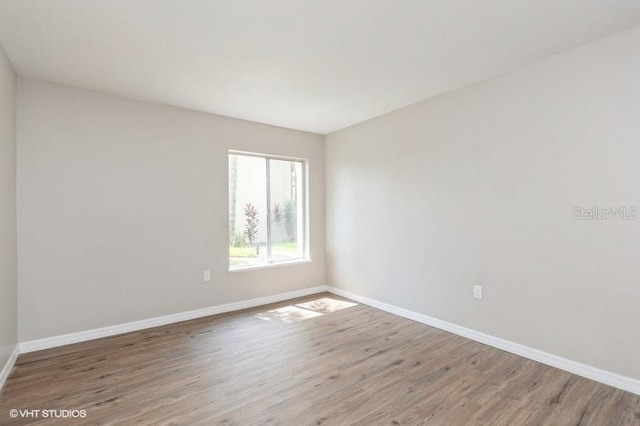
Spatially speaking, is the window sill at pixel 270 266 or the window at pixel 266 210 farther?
the window at pixel 266 210

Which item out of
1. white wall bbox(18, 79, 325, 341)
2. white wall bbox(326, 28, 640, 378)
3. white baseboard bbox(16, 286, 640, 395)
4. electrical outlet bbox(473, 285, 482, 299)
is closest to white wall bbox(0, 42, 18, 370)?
white wall bbox(18, 79, 325, 341)

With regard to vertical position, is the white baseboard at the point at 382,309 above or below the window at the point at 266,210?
below

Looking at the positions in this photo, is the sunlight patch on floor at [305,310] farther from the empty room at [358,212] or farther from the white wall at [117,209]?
the white wall at [117,209]

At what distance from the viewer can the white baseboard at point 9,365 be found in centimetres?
229

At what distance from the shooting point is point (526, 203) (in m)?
2.69

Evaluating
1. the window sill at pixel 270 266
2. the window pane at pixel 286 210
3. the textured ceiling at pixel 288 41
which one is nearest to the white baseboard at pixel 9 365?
the window sill at pixel 270 266

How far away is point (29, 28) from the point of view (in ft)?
6.92

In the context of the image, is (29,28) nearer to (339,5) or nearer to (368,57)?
(339,5)

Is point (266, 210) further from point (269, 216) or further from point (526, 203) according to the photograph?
point (526, 203)

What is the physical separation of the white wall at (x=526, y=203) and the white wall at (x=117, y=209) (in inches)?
81.8

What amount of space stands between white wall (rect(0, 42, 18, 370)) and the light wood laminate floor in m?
0.36

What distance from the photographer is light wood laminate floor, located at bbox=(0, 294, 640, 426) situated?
194 cm

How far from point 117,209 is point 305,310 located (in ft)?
8.02

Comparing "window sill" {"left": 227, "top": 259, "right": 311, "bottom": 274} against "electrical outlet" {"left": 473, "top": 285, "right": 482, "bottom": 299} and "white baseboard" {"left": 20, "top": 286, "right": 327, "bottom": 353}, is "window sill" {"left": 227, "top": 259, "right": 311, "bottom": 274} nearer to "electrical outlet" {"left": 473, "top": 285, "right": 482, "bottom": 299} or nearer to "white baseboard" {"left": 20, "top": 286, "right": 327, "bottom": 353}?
"white baseboard" {"left": 20, "top": 286, "right": 327, "bottom": 353}
